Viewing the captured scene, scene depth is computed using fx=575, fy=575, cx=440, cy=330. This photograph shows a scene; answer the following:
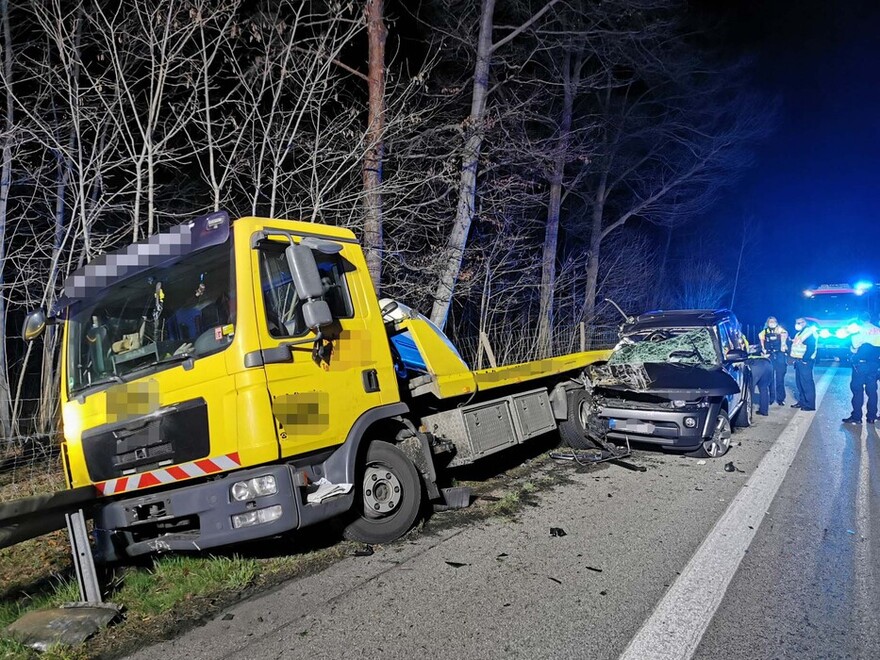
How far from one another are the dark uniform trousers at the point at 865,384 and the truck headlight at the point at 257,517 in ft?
32.4

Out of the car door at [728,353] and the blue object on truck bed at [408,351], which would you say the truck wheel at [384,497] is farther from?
the car door at [728,353]

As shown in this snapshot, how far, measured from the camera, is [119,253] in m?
4.07

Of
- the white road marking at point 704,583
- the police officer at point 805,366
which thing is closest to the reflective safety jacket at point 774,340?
the police officer at point 805,366

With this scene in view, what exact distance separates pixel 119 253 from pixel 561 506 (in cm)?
426

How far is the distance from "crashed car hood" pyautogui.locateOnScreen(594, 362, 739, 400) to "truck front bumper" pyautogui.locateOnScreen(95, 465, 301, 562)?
486 cm

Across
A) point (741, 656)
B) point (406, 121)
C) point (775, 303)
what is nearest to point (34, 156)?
point (406, 121)

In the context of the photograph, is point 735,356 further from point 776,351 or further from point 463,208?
point 463,208

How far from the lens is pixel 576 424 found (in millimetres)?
7590

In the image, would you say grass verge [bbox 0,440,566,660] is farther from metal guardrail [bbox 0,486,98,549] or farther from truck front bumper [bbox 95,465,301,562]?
metal guardrail [bbox 0,486,98,549]

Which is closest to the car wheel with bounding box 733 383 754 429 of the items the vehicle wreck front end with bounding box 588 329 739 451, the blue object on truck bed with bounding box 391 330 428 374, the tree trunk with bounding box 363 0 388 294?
the vehicle wreck front end with bounding box 588 329 739 451

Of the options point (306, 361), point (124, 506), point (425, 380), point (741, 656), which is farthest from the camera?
point (425, 380)

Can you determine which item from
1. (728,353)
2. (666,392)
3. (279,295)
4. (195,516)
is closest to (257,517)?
(195,516)

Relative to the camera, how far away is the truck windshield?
148 inches

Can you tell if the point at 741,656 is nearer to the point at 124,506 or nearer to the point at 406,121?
the point at 124,506
